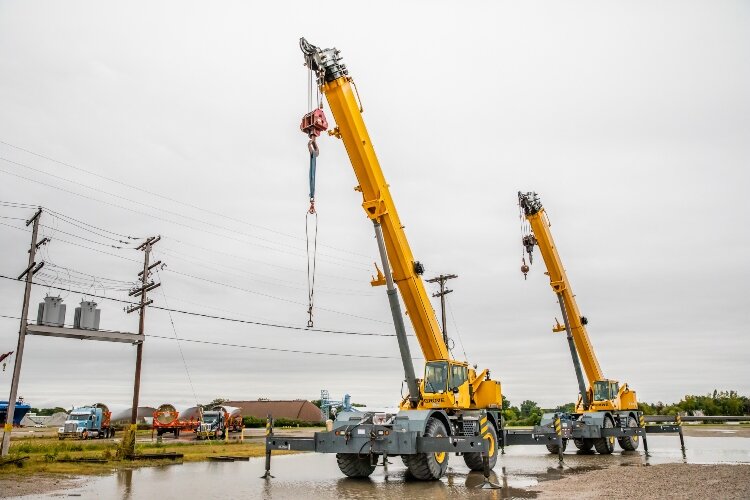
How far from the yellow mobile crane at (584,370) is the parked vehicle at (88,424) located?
29883 mm

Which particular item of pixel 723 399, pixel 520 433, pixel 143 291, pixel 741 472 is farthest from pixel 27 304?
pixel 723 399

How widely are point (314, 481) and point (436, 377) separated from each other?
450 cm

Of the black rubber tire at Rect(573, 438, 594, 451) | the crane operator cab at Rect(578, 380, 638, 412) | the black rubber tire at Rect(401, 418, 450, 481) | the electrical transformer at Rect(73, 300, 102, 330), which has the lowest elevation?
the black rubber tire at Rect(573, 438, 594, 451)

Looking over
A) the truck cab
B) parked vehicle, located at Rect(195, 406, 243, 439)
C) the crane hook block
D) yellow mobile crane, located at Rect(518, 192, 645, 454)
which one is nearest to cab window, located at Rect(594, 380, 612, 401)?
yellow mobile crane, located at Rect(518, 192, 645, 454)

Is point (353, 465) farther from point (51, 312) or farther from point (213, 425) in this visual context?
point (213, 425)

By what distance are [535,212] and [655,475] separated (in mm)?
13633

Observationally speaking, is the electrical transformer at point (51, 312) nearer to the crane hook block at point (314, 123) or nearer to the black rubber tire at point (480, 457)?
the crane hook block at point (314, 123)

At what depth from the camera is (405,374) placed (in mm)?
17047

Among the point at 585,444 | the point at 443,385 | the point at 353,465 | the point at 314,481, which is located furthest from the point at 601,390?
the point at 314,481

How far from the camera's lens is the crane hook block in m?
15.9

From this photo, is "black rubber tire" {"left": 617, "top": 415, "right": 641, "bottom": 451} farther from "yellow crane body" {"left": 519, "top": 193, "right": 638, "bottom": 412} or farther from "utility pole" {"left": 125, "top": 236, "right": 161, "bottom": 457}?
"utility pole" {"left": 125, "top": 236, "right": 161, "bottom": 457}

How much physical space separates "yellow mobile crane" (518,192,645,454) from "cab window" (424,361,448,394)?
32.8ft

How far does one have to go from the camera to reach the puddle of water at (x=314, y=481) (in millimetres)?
12883

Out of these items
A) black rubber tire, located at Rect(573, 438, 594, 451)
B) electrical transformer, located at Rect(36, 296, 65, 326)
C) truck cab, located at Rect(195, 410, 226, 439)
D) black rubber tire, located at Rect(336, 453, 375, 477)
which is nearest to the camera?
black rubber tire, located at Rect(336, 453, 375, 477)
